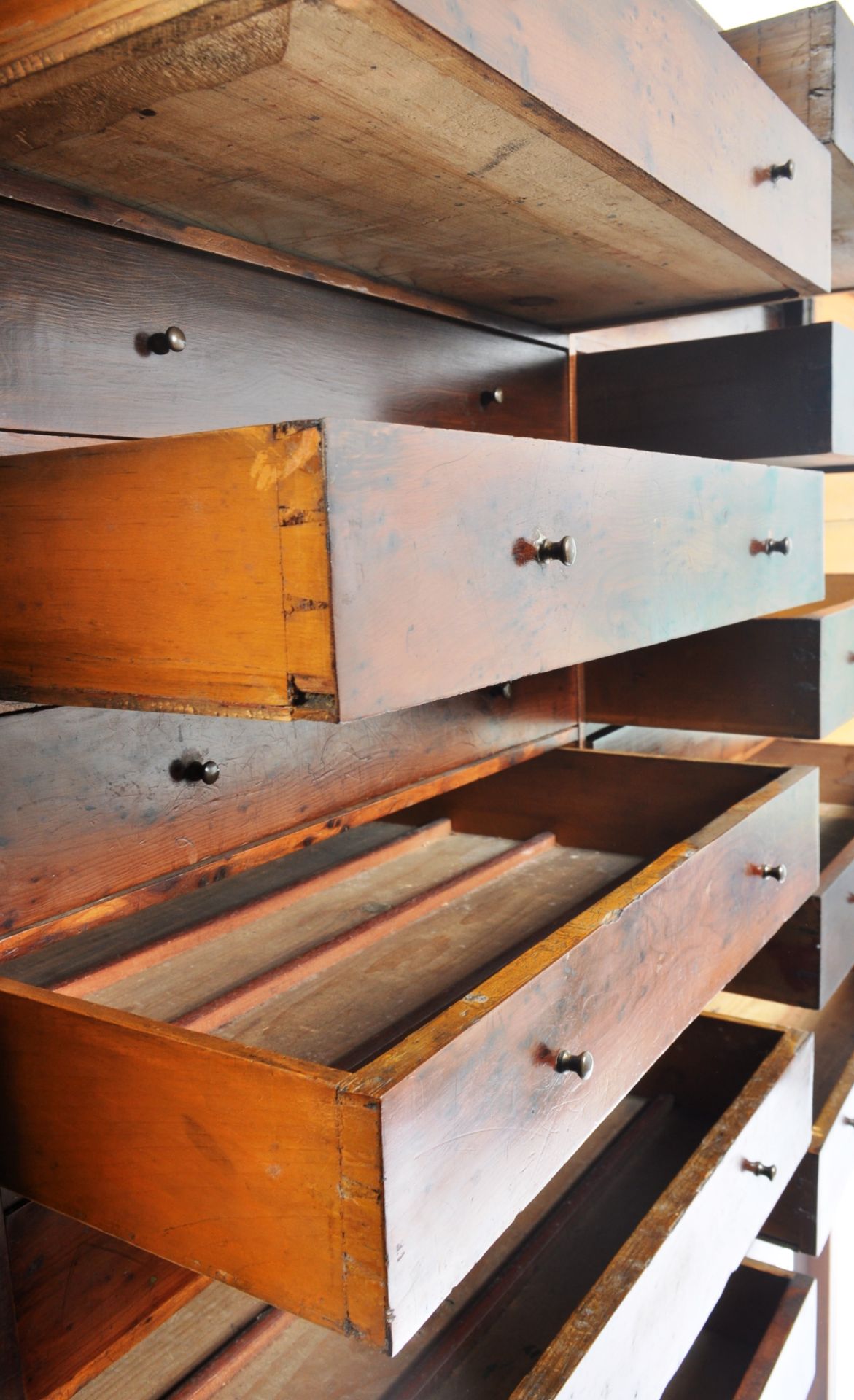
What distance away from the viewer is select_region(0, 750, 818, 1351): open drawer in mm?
592

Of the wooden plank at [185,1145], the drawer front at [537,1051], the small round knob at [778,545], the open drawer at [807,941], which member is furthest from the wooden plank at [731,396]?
the wooden plank at [185,1145]

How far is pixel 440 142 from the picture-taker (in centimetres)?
82

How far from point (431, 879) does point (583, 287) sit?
2.32ft

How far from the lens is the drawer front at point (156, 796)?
0.80 meters

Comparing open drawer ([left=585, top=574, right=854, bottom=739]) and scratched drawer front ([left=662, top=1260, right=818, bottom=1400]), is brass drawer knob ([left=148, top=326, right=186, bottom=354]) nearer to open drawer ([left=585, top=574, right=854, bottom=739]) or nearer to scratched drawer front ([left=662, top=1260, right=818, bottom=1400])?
open drawer ([left=585, top=574, right=854, bottom=739])

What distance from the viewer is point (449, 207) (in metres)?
0.97

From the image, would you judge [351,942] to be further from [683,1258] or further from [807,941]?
Answer: [807,941]

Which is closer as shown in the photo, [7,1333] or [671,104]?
[7,1333]

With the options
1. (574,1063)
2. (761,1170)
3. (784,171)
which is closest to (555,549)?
(574,1063)

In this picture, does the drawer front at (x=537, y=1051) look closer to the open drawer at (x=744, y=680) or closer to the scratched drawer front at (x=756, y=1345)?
the open drawer at (x=744, y=680)

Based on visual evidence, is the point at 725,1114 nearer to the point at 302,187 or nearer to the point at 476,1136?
the point at 476,1136

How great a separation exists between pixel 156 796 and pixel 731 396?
0.97m

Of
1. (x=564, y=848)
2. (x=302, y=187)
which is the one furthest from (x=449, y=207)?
(x=564, y=848)

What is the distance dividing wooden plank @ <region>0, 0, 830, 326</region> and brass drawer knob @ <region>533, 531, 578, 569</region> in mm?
302
